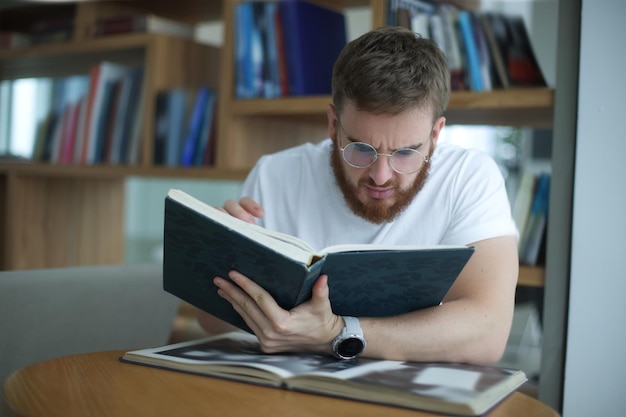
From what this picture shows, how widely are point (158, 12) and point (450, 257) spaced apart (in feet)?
7.71

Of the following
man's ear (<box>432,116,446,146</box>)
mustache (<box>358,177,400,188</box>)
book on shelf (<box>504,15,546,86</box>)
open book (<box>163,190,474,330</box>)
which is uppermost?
book on shelf (<box>504,15,546,86</box>)

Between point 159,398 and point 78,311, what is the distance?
63 centimetres

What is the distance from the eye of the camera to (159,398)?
0.94 meters

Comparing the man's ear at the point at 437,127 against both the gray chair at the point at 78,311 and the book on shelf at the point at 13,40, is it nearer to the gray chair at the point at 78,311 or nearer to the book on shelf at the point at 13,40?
the gray chair at the point at 78,311

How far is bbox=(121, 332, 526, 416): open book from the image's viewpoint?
91 cm

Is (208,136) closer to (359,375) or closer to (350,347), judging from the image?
(350,347)

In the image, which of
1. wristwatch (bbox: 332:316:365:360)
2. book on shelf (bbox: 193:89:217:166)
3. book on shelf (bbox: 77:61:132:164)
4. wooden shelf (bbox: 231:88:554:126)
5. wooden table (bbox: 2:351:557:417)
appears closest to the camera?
wooden table (bbox: 2:351:557:417)

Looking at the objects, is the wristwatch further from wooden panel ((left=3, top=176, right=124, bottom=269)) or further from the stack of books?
wooden panel ((left=3, top=176, right=124, bottom=269))

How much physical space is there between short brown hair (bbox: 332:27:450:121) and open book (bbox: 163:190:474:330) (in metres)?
0.37

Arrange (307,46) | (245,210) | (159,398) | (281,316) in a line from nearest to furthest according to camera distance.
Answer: (159,398), (281,316), (245,210), (307,46)

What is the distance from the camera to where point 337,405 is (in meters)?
0.93

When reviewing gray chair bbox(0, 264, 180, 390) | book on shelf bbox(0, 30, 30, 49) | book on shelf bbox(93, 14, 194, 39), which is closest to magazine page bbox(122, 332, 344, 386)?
gray chair bbox(0, 264, 180, 390)

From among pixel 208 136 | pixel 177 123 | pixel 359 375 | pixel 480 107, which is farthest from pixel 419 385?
pixel 177 123

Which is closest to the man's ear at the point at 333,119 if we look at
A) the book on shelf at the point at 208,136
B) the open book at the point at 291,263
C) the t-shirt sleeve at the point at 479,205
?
the t-shirt sleeve at the point at 479,205
